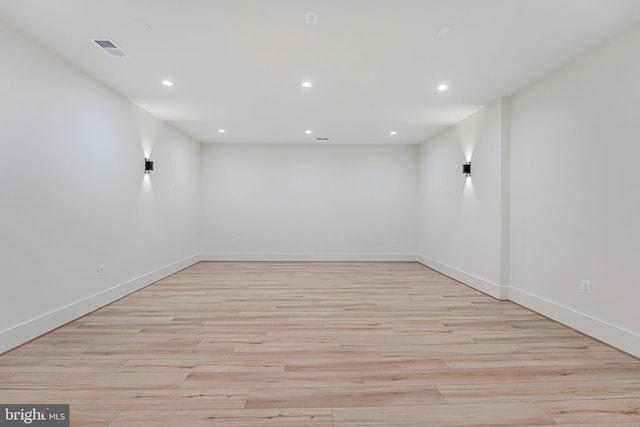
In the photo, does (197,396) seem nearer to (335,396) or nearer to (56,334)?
(335,396)

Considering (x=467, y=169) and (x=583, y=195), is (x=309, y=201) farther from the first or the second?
(x=583, y=195)

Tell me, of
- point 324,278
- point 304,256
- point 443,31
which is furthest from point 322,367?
point 304,256

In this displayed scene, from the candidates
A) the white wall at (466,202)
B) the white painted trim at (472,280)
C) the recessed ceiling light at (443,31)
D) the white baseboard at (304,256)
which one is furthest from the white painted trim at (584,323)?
the white baseboard at (304,256)

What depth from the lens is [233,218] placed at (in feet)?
23.2

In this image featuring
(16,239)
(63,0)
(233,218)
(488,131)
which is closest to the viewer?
(63,0)

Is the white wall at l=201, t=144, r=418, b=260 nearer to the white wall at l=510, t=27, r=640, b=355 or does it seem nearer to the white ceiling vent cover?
Result: the white wall at l=510, t=27, r=640, b=355

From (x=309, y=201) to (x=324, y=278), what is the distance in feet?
7.43

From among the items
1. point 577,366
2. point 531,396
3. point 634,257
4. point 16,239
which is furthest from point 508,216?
point 16,239

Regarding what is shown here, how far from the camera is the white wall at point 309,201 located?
7.09 meters

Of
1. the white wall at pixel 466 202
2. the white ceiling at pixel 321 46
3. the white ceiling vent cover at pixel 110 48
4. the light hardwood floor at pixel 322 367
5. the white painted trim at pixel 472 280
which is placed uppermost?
the white ceiling at pixel 321 46

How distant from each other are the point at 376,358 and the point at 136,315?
2.61 meters

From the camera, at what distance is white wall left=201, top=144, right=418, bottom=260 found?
7086 millimetres

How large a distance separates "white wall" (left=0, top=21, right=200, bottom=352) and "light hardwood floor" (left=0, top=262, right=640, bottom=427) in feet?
1.17

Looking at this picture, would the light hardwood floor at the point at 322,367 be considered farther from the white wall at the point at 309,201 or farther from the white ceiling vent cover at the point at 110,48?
the white wall at the point at 309,201
